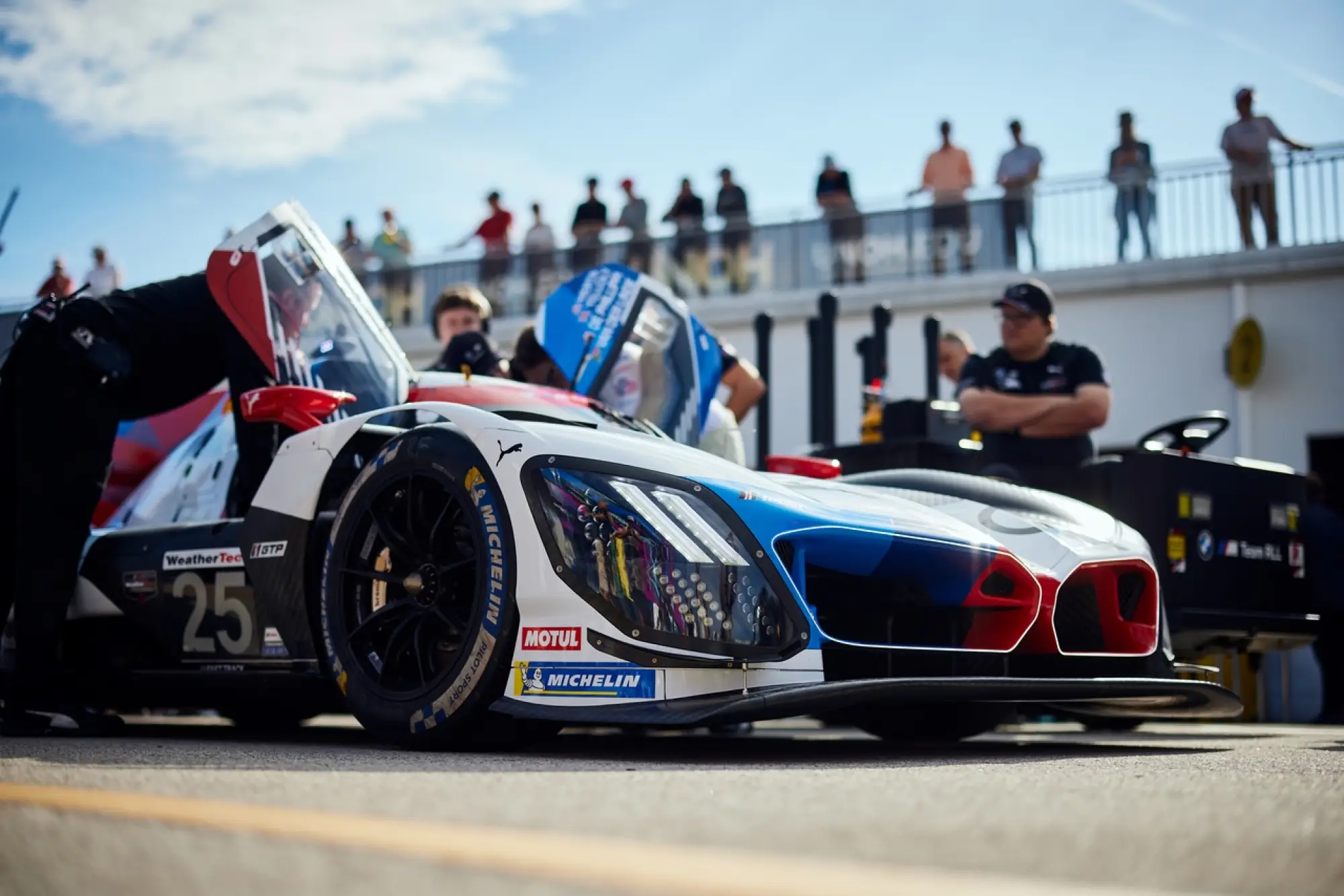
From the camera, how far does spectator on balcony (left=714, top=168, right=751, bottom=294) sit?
16578 millimetres

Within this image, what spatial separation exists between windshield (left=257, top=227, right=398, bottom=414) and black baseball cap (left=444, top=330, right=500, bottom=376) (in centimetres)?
110

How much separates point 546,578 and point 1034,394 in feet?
12.8

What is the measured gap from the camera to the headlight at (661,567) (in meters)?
3.31

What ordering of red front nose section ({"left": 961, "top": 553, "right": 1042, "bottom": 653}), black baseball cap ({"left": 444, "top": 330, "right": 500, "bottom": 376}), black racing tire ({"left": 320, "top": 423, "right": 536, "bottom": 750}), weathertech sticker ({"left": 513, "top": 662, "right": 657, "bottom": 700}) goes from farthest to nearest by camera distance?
black baseball cap ({"left": 444, "top": 330, "right": 500, "bottom": 376})
red front nose section ({"left": 961, "top": 553, "right": 1042, "bottom": 653})
black racing tire ({"left": 320, "top": 423, "right": 536, "bottom": 750})
weathertech sticker ({"left": 513, "top": 662, "right": 657, "bottom": 700})

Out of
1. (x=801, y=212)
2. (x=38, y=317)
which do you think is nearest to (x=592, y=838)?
(x=38, y=317)

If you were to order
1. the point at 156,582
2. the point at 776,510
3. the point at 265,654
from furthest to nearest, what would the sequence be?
the point at 156,582 < the point at 265,654 < the point at 776,510

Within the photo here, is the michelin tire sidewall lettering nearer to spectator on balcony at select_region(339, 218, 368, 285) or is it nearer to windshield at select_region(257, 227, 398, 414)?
windshield at select_region(257, 227, 398, 414)

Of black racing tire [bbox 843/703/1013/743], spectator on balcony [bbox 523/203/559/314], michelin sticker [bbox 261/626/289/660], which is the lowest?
black racing tire [bbox 843/703/1013/743]

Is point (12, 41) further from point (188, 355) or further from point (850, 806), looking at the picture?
point (850, 806)

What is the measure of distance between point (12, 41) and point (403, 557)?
2.78 metres

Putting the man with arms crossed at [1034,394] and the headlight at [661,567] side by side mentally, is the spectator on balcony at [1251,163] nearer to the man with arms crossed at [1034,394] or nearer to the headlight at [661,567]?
the man with arms crossed at [1034,394]

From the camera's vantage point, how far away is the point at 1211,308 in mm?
14539

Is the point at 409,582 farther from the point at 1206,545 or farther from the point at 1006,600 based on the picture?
the point at 1206,545

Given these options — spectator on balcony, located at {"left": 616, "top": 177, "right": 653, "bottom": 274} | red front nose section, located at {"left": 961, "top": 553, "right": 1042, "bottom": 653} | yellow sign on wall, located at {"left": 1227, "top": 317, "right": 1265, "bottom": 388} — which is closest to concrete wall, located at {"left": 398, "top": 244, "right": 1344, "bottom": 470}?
yellow sign on wall, located at {"left": 1227, "top": 317, "right": 1265, "bottom": 388}
